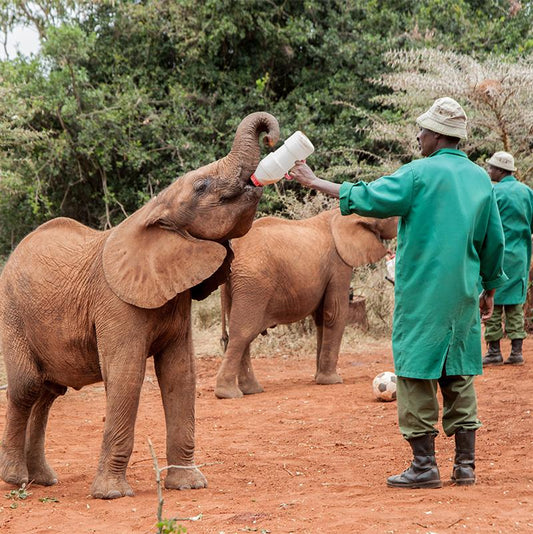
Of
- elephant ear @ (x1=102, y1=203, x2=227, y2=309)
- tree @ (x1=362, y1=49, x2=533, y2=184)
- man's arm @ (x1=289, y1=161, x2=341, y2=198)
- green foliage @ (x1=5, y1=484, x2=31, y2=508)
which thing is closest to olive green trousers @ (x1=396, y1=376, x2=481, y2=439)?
man's arm @ (x1=289, y1=161, x2=341, y2=198)

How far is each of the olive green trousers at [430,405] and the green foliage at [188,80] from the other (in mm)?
11675

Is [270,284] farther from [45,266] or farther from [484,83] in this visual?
[484,83]

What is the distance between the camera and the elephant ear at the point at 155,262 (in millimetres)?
5469

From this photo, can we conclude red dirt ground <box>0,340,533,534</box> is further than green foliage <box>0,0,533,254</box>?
No

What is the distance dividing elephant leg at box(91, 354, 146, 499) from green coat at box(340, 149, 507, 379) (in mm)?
1654

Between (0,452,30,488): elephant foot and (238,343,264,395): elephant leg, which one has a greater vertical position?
(238,343,264,395): elephant leg

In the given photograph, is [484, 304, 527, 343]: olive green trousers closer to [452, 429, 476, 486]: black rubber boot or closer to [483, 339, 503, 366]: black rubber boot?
[483, 339, 503, 366]: black rubber boot

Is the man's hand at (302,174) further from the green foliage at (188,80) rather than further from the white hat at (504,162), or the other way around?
the green foliage at (188,80)

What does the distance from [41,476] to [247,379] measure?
14.4ft

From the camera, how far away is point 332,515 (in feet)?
14.9

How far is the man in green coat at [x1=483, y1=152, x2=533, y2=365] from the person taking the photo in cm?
1047

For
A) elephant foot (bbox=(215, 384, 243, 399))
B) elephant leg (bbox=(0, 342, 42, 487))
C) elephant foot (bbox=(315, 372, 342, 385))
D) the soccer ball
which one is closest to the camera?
elephant leg (bbox=(0, 342, 42, 487))

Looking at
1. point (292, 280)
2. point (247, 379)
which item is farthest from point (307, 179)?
point (247, 379)

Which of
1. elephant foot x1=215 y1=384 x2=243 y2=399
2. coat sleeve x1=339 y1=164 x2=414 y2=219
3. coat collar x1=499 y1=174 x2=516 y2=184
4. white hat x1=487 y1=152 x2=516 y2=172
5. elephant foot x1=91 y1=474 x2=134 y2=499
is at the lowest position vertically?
elephant foot x1=91 y1=474 x2=134 y2=499
